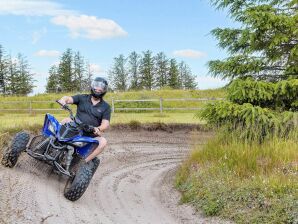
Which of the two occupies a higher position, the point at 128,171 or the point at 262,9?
the point at 262,9

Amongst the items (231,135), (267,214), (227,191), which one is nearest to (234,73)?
(231,135)

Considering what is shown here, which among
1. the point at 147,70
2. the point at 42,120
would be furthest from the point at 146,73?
the point at 42,120

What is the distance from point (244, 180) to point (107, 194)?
2525 mm

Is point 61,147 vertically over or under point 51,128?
under

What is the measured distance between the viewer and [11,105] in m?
30.6

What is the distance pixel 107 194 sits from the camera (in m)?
7.76

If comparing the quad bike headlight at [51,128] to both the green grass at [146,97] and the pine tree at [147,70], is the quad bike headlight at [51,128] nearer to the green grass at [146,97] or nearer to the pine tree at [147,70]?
the green grass at [146,97]

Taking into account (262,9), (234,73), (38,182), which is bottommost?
(38,182)

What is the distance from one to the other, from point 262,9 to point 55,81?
181 feet

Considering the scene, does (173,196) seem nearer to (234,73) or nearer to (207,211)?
(207,211)

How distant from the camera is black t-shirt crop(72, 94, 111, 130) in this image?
24.9 feet

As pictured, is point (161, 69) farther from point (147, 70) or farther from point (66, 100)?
point (66, 100)

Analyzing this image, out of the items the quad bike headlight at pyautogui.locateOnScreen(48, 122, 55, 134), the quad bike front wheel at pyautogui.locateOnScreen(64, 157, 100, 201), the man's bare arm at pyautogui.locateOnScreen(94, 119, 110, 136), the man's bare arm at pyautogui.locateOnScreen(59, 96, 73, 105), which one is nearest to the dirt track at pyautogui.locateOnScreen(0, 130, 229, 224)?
the quad bike front wheel at pyautogui.locateOnScreen(64, 157, 100, 201)

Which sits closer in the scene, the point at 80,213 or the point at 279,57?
the point at 80,213
